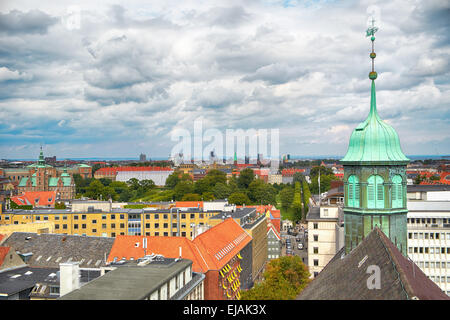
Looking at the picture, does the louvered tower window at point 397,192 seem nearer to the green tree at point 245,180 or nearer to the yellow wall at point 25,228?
the yellow wall at point 25,228

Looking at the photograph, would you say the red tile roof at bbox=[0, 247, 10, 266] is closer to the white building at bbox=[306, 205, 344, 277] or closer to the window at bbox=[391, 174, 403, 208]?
the white building at bbox=[306, 205, 344, 277]

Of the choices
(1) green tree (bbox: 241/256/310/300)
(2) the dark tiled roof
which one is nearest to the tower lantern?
(2) the dark tiled roof

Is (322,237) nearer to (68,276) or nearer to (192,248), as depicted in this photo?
(192,248)

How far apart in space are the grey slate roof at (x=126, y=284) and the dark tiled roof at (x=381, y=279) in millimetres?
11046

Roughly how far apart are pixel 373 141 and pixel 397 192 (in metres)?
3.10

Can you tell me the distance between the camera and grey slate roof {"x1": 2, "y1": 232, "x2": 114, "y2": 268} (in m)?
57.5

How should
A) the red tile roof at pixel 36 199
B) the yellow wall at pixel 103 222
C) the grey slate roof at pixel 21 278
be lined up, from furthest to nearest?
1. the red tile roof at pixel 36 199
2. the yellow wall at pixel 103 222
3. the grey slate roof at pixel 21 278

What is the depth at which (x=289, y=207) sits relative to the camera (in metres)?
162

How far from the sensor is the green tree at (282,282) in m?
37.1

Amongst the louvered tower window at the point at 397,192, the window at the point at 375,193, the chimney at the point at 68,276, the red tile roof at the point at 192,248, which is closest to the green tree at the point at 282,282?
the red tile roof at the point at 192,248

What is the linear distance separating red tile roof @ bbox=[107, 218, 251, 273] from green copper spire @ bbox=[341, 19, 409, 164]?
29.8m
